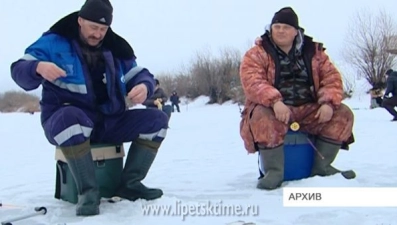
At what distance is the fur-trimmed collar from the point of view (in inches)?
96.6

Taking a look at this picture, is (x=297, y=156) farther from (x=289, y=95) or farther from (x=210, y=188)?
(x=210, y=188)

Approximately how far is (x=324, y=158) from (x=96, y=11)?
1.51 meters

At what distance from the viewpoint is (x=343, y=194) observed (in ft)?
7.72

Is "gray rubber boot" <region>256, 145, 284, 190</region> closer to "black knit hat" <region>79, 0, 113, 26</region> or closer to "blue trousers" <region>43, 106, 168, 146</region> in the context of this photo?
"blue trousers" <region>43, 106, 168, 146</region>

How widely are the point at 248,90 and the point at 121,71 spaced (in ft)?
2.46

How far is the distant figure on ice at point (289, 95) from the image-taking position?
2.73 meters

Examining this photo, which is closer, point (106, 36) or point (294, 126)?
point (106, 36)

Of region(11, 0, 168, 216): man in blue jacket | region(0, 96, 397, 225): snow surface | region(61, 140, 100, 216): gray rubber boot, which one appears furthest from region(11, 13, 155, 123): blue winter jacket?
region(0, 96, 397, 225): snow surface

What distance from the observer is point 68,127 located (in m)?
2.20

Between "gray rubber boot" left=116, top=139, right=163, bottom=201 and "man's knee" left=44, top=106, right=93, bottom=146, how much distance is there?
1.12 feet

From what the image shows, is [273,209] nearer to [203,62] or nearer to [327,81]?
[327,81]
